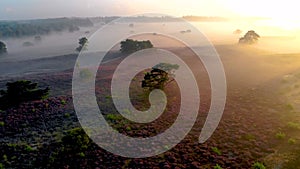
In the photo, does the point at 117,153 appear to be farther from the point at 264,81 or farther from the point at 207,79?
the point at 264,81

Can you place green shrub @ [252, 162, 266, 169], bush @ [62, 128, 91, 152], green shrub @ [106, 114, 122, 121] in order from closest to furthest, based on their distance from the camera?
1. green shrub @ [252, 162, 266, 169]
2. bush @ [62, 128, 91, 152]
3. green shrub @ [106, 114, 122, 121]

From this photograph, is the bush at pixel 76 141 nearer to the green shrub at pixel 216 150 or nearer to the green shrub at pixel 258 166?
the green shrub at pixel 216 150

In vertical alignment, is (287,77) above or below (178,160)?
above

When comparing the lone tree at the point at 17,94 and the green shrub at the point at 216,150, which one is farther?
the lone tree at the point at 17,94

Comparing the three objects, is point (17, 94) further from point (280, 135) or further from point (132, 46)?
point (132, 46)

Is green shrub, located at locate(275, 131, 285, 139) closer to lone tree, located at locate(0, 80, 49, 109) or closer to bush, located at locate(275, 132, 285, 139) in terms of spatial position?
bush, located at locate(275, 132, 285, 139)

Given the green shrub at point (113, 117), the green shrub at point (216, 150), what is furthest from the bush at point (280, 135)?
the green shrub at point (113, 117)

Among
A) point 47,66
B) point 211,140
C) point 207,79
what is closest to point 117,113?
point 211,140

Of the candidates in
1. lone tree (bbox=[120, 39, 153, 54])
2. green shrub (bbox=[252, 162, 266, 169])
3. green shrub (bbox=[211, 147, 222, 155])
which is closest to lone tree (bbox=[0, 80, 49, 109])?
green shrub (bbox=[211, 147, 222, 155])
